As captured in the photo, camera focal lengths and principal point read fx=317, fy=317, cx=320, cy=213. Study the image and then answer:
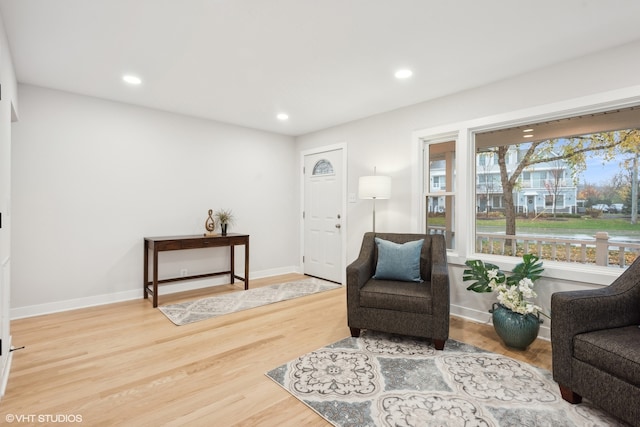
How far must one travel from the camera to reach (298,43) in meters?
2.43

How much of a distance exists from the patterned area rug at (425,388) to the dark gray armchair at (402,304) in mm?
164

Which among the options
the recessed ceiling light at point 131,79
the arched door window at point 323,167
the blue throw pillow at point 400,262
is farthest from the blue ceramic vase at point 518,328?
the recessed ceiling light at point 131,79

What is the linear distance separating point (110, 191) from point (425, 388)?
3.84m

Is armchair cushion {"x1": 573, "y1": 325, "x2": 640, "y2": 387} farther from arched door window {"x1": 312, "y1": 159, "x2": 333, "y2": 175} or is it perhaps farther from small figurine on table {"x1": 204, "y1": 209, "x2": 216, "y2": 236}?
small figurine on table {"x1": 204, "y1": 209, "x2": 216, "y2": 236}

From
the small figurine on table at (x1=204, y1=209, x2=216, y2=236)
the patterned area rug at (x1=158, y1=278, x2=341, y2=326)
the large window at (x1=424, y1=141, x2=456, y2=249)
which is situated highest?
the large window at (x1=424, y1=141, x2=456, y2=249)

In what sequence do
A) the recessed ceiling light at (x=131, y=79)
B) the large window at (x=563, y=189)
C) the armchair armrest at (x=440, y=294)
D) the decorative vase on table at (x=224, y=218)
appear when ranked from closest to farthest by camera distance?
1. the armchair armrest at (x=440, y=294)
2. the large window at (x=563, y=189)
3. the recessed ceiling light at (x=131, y=79)
4. the decorative vase on table at (x=224, y=218)

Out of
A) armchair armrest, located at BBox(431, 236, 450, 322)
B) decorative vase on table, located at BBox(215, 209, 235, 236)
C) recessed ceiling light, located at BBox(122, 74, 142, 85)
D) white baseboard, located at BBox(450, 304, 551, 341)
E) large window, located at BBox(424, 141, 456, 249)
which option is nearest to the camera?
armchair armrest, located at BBox(431, 236, 450, 322)

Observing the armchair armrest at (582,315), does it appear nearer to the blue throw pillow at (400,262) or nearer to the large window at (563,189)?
the large window at (563,189)

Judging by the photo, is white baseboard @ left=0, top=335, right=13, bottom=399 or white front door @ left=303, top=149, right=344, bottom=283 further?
white front door @ left=303, top=149, right=344, bottom=283

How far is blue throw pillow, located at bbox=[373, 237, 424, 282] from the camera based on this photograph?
2.95 metres

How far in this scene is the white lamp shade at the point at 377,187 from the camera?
3.65 metres

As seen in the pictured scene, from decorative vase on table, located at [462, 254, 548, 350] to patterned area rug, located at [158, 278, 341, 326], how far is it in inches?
85.9

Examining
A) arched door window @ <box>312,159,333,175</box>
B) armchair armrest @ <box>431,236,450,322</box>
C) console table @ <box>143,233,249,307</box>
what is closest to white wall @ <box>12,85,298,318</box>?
console table @ <box>143,233,249,307</box>

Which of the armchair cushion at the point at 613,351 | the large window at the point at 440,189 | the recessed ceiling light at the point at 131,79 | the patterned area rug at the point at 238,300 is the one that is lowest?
the patterned area rug at the point at 238,300
